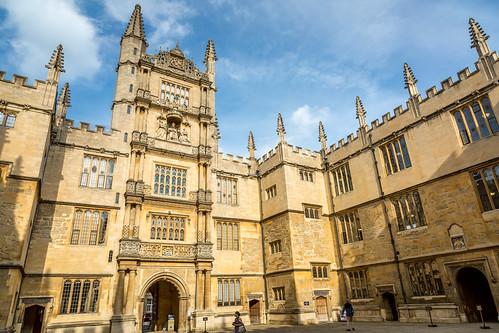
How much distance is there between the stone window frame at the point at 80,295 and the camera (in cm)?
1792

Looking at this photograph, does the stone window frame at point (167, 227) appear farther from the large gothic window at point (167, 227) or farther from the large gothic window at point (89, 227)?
the large gothic window at point (89, 227)

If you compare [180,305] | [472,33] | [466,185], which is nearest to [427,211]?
[466,185]

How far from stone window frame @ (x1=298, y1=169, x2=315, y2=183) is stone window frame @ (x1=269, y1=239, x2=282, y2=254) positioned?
554 centimetres

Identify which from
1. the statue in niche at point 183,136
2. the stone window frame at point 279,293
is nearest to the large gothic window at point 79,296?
the statue in niche at point 183,136

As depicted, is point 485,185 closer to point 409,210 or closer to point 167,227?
point 409,210

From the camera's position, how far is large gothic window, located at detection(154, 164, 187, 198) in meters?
23.1

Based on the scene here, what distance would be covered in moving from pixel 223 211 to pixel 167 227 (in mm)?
4820

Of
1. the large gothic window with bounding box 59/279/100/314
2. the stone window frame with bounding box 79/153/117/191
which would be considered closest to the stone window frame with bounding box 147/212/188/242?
the stone window frame with bounding box 79/153/117/191

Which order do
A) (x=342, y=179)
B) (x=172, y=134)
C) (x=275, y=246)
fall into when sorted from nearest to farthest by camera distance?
(x=275, y=246) < (x=172, y=134) < (x=342, y=179)

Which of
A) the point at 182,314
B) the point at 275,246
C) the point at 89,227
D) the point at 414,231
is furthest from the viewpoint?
the point at 275,246

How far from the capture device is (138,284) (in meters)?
19.8

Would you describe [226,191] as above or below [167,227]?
above

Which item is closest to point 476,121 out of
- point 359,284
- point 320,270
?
point 359,284

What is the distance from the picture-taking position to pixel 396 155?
21.7m
